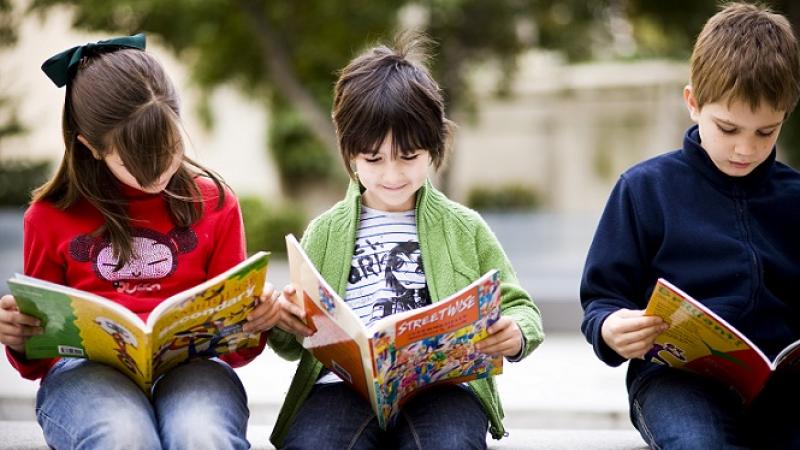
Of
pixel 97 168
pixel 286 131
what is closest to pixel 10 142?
pixel 286 131

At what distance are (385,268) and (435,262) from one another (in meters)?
0.12

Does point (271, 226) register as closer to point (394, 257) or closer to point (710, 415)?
point (394, 257)

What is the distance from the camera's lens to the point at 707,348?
1.92 m

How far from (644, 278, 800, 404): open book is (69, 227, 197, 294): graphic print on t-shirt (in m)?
1.11

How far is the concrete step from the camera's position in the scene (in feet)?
7.62

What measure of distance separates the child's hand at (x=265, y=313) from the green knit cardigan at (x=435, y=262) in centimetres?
16

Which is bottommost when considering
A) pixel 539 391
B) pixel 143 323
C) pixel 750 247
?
pixel 539 391

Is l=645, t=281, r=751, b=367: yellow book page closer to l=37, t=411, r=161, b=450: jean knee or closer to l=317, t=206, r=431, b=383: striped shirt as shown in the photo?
l=317, t=206, r=431, b=383: striped shirt

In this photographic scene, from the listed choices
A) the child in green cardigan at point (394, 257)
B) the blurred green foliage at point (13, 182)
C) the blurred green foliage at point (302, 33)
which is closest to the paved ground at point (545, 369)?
the child in green cardigan at point (394, 257)

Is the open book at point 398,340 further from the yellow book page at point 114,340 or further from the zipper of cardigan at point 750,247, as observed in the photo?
the zipper of cardigan at point 750,247

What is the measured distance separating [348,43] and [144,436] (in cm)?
674

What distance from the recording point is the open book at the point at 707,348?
1.80 m

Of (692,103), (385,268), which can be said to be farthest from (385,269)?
(692,103)

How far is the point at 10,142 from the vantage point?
1023cm
